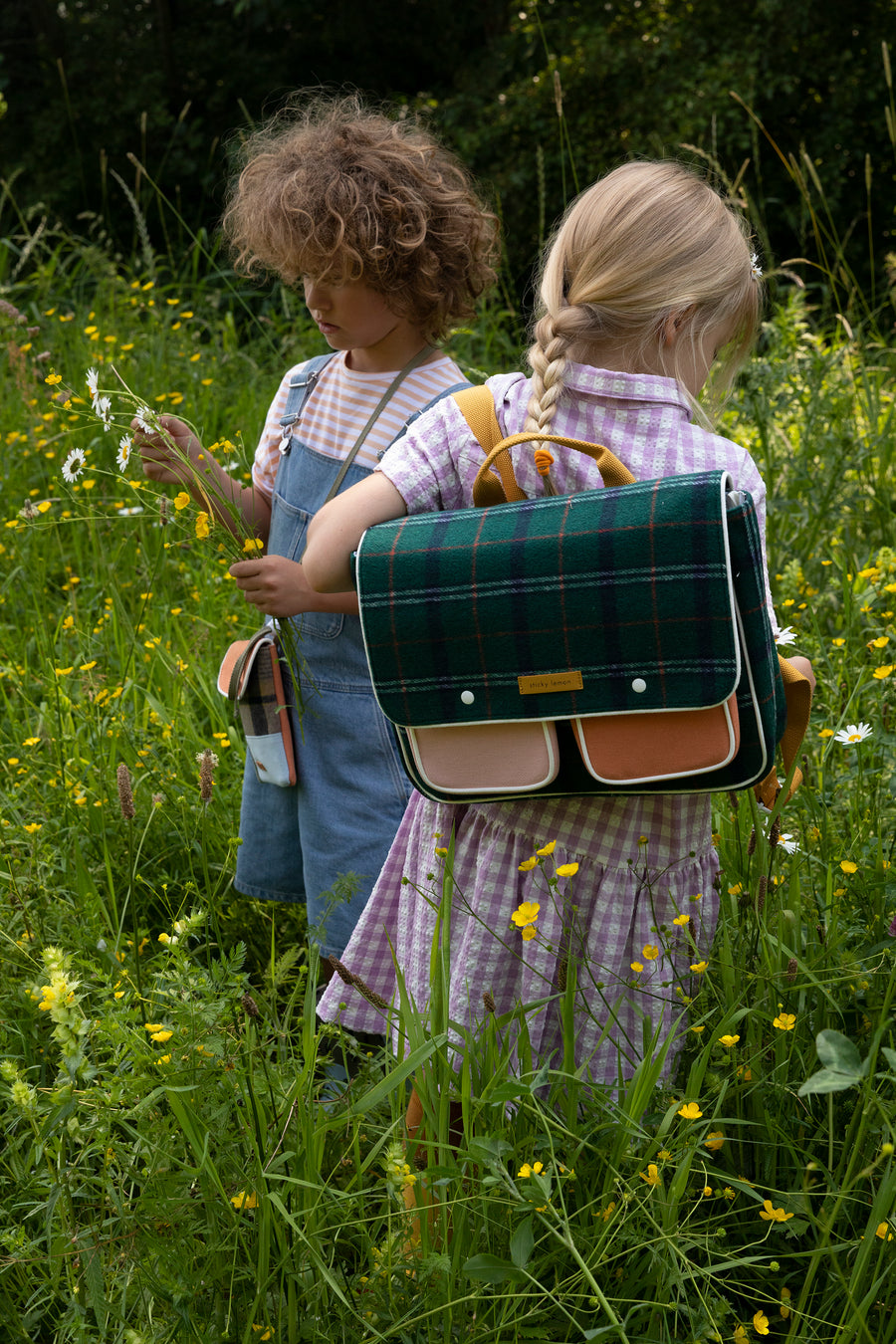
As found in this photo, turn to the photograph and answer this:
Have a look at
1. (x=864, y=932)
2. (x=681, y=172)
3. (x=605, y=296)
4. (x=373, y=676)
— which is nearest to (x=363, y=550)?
(x=373, y=676)

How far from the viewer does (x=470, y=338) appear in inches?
184

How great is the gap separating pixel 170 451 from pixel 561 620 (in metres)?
0.85

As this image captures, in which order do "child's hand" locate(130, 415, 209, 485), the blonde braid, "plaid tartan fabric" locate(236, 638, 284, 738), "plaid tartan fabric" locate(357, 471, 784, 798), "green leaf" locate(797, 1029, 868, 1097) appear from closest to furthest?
"green leaf" locate(797, 1029, 868, 1097) < "plaid tartan fabric" locate(357, 471, 784, 798) < the blonde braid < "child's hand" locate(130, 415, 209, 485) < "plaid tartan fabric" locate(236, 638, 284, 738)

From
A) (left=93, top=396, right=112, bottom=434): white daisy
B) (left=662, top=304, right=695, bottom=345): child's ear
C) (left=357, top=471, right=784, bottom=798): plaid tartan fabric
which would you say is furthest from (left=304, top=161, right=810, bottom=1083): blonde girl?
(left=93, top=396, right=112, bottom=434): white daisy

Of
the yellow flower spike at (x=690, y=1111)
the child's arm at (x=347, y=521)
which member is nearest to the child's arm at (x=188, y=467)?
the child's arm at (x=347, y=521)

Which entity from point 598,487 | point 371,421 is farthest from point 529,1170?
point 371,421

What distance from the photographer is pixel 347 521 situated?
4.55 feet

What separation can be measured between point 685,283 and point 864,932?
33.7 inches

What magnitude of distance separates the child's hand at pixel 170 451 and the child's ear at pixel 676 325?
0.75 m

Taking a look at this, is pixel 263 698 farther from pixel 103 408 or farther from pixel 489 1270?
pixel 489 1270

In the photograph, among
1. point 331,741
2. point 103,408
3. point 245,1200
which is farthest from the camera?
point 331,741

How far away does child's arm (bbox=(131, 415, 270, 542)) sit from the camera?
1.76m

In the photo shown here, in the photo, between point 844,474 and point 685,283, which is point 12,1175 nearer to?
point 685,283

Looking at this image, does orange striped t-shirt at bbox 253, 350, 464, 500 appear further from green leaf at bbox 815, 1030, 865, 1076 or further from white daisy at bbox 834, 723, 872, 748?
green leaf at bbox 815, 1030, 865, 1076
